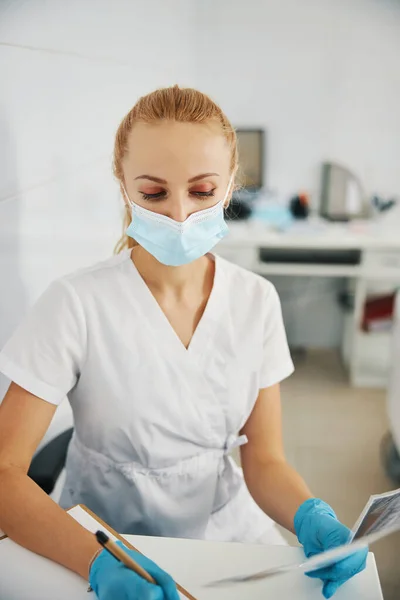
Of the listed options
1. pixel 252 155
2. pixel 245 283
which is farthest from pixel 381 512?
pixel 252 155

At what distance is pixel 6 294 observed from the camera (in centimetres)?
105

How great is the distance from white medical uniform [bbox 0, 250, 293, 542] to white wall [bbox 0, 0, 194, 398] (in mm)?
184

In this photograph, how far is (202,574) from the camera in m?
0.73

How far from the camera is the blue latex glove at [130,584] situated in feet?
2.13

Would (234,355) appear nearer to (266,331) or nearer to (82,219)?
(266,331)

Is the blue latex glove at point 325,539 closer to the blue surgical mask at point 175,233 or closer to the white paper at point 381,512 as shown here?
the white paper at point 381,512

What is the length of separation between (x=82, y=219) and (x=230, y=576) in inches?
35.6

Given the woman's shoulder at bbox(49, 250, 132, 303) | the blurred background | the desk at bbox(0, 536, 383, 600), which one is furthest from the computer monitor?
the desk at bbox(0, 536, 383, 600)

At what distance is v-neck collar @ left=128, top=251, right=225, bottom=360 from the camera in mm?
993

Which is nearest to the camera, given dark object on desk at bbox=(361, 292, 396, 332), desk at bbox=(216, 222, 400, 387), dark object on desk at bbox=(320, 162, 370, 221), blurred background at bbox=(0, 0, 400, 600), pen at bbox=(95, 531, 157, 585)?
pen at bbox=(95, 531, 157, 585)

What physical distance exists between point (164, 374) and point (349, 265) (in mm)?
1845

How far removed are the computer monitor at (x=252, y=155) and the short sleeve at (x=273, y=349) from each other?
1.87 metres

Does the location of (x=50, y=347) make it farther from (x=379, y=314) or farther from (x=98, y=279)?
(x=379, y=314)

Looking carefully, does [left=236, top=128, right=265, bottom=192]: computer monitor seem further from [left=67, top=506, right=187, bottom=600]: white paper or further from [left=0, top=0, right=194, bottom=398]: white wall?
[left=67, top=506, right=187, bottom=600]: white paper
